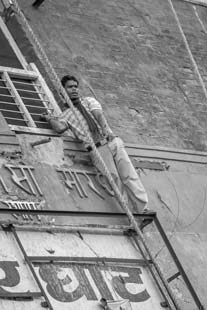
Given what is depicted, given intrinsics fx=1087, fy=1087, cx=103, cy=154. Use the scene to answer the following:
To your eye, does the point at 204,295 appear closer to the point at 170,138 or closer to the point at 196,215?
the point at 196,215

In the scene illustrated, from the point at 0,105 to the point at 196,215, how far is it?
7.70 feet

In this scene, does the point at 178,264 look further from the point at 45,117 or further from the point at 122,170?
the point at 45,117

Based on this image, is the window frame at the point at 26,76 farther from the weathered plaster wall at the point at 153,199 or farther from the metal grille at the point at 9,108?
the weathered plaster wall at the point at 153,199

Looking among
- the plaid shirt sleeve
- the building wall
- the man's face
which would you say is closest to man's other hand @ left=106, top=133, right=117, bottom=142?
the plaid shirt sleeve

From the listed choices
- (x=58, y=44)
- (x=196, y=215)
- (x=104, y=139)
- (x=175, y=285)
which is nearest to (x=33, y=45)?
(x=58, y=44)

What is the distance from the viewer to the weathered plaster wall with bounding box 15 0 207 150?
12.4m

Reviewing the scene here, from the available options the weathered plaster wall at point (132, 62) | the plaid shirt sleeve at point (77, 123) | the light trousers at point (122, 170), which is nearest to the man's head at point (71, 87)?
the plaid shirt sleeve at point (77, 123)

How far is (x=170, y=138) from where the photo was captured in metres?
12.4

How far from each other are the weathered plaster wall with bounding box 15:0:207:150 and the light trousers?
3.50 ft

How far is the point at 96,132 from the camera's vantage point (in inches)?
432

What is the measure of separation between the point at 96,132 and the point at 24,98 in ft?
3.32

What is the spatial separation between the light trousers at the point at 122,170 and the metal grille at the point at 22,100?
28.7 inches

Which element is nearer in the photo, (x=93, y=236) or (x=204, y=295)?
(x=93, y=236)

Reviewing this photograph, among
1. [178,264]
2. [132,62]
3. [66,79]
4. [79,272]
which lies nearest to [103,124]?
[66,79]
